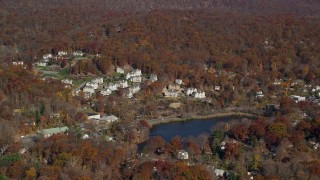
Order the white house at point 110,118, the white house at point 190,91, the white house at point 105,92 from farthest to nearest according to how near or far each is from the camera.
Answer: the white house at point 190,91 < the white house at point 105,92 < the white house at point 110,118

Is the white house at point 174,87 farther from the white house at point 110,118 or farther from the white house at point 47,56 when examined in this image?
the white house at point 47,56

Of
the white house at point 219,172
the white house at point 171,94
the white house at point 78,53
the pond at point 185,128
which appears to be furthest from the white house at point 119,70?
the white house at point 219,172

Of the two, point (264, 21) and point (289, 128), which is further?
point (264, 21)

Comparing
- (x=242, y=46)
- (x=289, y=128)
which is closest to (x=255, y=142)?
(x=289, y=128)

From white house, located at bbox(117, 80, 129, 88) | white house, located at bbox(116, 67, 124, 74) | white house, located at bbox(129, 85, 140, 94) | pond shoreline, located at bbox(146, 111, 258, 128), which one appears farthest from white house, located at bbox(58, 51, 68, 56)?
pond shoreline, located at bbox(146, 111, 258, 128)

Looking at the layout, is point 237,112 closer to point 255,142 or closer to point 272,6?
point 255,142

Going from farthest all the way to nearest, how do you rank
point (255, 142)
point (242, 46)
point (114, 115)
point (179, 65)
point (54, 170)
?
point (242, 46)
point (179, 65)
point (114, 115)
point (255, 142)
point (54, 170)
